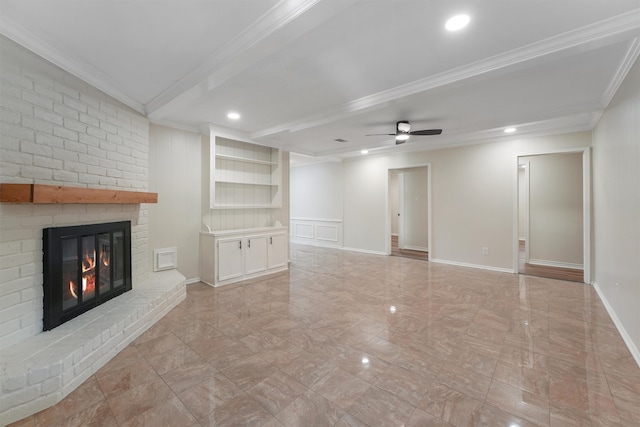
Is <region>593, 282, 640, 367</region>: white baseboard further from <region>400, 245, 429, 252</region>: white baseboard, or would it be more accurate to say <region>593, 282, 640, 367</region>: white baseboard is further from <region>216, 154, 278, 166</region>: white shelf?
<region>216, 154, 278, 166</region>: white shelf

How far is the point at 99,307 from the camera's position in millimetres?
2768

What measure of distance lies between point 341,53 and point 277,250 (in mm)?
3773

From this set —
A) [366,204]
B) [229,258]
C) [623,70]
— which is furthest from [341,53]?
[366,204]

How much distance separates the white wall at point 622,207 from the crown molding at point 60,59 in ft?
15.7

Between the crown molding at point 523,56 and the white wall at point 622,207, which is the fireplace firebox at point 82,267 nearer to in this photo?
the crown molding at point 523,56

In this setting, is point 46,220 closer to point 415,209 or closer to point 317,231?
point 317,231

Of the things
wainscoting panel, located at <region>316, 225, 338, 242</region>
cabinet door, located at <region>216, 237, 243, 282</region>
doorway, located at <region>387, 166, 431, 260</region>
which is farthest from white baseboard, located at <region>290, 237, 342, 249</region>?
cabinet door, located at <region>216, 237, 243, 282</region>

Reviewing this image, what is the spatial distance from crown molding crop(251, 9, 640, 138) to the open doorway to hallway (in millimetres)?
3782

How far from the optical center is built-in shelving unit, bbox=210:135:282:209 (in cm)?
476

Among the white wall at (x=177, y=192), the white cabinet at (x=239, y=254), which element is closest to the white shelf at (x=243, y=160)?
the white wall at (x=177, y=192)

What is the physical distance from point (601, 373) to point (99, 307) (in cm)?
447

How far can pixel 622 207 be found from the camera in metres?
2.74

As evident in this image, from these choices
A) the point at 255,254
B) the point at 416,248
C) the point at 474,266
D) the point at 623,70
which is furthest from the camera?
the point at 416,248

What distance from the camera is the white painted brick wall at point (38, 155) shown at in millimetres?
2023
